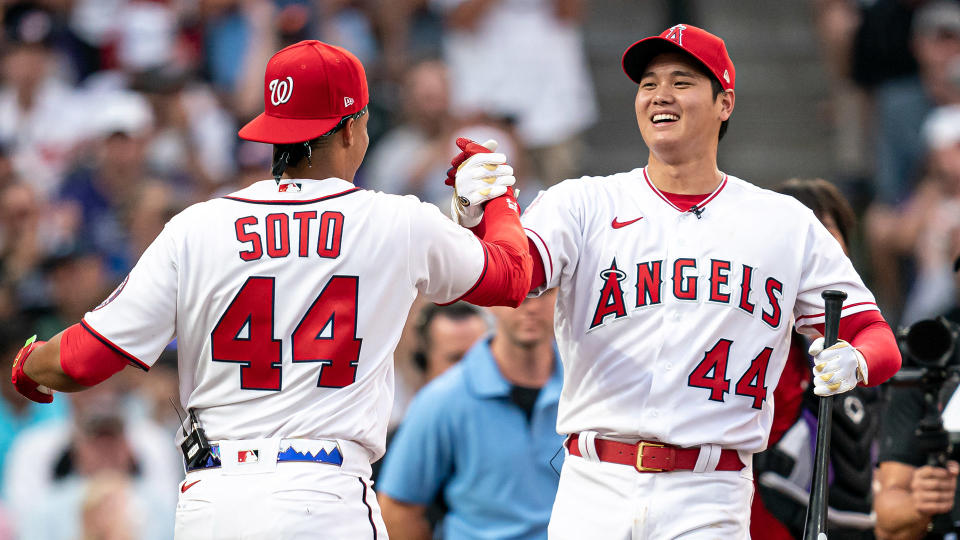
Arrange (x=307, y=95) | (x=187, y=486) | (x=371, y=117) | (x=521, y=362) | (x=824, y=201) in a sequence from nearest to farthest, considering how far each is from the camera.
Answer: (x=187, y=486) → (x=307, y=95) → (x=824, y=201) → (x=521, y=362) → (x=371, y=117)

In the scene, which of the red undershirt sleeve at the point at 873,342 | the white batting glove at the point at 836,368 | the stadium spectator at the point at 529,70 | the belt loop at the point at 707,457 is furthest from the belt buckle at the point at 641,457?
the stadium spectator at the point at 529,70

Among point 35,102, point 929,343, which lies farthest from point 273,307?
point 35,102

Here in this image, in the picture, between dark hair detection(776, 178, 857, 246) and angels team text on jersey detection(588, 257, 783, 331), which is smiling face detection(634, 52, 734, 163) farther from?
dark hair detection(776, 178, 857, 246)

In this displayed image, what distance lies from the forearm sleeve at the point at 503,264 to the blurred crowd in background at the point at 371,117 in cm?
388

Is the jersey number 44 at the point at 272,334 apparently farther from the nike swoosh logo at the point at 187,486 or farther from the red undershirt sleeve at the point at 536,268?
the red undershirt sleeve at the point at 536,268

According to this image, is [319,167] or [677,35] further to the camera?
[677,35]

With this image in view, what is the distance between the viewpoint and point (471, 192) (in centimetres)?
445

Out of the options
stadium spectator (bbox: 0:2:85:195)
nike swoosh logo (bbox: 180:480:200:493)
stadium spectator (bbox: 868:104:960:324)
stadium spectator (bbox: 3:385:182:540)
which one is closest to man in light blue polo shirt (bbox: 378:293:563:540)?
nike swoosh logo (bbox: 180:480:200:493)

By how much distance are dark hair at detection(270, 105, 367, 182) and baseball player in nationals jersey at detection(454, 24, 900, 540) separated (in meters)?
0.57

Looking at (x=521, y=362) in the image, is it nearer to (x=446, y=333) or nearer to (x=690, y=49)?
(x=446, y=333)

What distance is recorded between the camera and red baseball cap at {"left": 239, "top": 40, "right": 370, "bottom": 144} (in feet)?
13.6

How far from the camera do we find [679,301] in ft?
14.5

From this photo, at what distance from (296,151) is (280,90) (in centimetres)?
21

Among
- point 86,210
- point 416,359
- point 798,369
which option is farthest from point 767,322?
point 86,210
